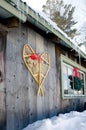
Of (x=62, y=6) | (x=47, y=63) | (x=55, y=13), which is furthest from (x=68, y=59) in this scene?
(x=62, y=6)

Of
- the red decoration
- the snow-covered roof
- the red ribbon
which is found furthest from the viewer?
the red decoration

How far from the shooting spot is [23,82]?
504 cm

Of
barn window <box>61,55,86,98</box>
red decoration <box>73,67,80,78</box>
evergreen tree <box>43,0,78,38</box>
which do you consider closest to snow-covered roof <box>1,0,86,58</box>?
barn window <box>61,55,86,98</box>

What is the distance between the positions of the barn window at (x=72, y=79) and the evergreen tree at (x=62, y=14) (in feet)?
49.1

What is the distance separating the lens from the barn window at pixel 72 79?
737 centimetres

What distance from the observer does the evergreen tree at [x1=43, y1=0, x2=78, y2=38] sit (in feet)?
78.8

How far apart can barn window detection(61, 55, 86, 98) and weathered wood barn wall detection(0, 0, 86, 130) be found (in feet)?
1.94

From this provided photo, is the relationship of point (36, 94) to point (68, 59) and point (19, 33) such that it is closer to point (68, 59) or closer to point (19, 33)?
point (19, 33)

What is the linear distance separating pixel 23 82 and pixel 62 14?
2039cm

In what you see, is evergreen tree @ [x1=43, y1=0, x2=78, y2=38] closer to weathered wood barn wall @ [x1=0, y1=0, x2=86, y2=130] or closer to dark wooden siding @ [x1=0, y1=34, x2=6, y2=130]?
weathered wood barn wall @ [x1=0, y1=0, x2=86, y2=130]

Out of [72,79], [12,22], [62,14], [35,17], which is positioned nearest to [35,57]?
[35,17]

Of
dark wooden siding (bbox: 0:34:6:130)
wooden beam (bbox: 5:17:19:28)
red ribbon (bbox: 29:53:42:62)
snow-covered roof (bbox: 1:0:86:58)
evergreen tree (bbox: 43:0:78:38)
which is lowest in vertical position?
dark wooden siding (bbox: 0:34:6:130)

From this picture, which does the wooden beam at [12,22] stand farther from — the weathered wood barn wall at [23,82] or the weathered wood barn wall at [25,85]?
the weathered wood barn wall at [25,85]

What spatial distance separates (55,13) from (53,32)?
18931mm
